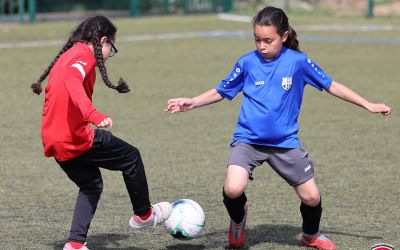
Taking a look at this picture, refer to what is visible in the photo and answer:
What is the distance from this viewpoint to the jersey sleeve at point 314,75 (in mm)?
6109

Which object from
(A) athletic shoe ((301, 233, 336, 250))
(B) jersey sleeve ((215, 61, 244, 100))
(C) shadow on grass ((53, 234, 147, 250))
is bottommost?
(C) shadow on grass ((53, 234, 147, 250))

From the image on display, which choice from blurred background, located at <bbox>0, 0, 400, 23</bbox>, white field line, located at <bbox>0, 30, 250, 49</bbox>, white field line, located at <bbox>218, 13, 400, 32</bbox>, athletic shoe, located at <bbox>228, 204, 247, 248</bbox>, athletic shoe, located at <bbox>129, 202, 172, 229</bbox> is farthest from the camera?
blurred background, located at <bbox>0, 0, 400, 23</bbox>

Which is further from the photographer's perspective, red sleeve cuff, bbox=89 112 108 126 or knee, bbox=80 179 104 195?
knee, bbox=80 179 104 195

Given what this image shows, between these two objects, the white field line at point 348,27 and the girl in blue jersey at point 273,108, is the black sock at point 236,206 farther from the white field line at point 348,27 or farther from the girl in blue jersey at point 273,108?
the white field line at point 348,27

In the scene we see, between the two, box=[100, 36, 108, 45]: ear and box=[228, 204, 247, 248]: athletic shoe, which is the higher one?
box=[100, 36, 108, 45]: ear

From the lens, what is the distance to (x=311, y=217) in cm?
624

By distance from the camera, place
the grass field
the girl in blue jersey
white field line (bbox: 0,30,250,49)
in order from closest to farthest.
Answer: the girl in blue jersey, the grass field, white field line (bbox: 0,30,250,49)

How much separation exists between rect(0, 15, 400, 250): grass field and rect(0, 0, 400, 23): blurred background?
1152 centimetres

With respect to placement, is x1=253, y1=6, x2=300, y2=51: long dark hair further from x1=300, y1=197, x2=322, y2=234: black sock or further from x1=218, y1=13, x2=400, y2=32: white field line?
x1=218, y1=13, x2=400, y2=32: white field line

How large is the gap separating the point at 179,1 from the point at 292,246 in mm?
25896

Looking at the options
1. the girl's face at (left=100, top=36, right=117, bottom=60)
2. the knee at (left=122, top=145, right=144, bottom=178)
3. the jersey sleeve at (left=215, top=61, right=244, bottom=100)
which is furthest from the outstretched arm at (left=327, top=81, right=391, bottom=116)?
the girl's face at (left=100, top=36, right=117, bottom=60)

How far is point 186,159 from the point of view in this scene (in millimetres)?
9383

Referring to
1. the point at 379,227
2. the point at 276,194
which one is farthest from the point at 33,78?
the point at 379,227

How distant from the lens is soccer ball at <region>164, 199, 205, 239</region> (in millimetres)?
6145
